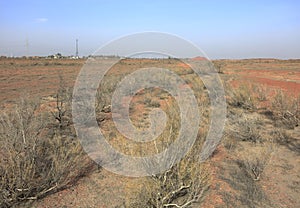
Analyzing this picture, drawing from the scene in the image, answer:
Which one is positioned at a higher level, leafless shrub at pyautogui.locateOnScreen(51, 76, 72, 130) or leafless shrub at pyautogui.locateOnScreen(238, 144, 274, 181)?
leafless shrub at pyautogui.locateOnScreen(51, 76, 72, 130)

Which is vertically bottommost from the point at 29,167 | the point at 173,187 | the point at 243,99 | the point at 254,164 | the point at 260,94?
the point at 254,164

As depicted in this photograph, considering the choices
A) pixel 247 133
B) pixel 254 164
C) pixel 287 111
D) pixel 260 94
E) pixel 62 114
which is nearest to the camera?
pixel 254 164

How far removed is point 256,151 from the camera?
673 centimetres

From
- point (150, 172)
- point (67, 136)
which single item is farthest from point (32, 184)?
point (67, 136)

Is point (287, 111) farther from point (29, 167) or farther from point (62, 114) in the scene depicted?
point (29, 167)

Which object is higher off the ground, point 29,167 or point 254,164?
point 29,167

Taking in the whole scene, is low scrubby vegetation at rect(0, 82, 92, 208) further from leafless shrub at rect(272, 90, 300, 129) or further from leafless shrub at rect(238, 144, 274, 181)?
leafless shrub at rect(272, 90, 300, 129)

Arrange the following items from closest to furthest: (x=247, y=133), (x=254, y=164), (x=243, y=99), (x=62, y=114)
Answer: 1. (x=254, y=164)
2. (x=247, y=133)
3. (x=62, y=114)
4. (x=243, y=99)

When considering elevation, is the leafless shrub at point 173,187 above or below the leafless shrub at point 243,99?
below

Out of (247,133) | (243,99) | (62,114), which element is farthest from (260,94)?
(62,114)

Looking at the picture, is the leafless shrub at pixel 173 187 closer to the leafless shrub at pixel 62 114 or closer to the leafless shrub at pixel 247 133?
the leafless shrub at pixel 247 133

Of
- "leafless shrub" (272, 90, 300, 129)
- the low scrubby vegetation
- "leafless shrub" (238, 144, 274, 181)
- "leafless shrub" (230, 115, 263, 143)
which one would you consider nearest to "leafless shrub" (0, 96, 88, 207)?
the low scrubby vegetation

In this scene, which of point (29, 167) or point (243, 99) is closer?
point (29, 167)

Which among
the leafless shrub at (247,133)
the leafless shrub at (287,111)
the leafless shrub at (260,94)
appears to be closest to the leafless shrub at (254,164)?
the leafless shrub at (247,133)
